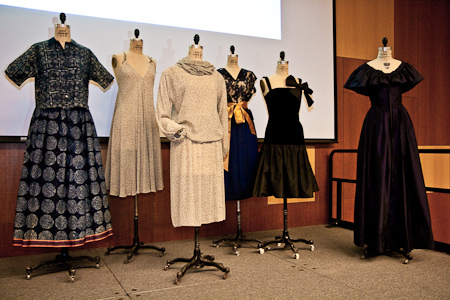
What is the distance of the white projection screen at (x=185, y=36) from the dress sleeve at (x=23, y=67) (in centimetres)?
46

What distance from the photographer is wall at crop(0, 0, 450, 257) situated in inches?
142

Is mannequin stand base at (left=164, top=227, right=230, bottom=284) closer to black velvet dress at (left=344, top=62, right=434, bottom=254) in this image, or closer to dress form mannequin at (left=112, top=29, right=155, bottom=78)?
black velvet dress at (left=344, top=62, right=434, bottom=254)

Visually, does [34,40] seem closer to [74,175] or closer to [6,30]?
[6,30]

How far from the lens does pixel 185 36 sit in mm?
3863

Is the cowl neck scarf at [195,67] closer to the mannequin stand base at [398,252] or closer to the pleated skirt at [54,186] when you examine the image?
the pleated skirt at [54,186]

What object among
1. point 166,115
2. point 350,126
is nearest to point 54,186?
point 166,115

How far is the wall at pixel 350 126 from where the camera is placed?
3609 millimetres

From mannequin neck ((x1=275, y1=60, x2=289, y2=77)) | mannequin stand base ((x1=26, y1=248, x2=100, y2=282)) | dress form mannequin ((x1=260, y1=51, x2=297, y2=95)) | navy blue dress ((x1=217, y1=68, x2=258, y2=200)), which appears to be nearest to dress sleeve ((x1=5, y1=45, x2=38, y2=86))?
mannequin stand base ((x1=26, y1=248, x2=100, y2=282))

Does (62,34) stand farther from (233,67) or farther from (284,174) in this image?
(284,174)

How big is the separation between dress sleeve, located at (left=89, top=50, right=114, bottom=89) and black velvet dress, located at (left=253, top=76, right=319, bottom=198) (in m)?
1.28

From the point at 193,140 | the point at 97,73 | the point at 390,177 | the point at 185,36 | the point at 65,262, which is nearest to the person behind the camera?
the point at 193,140

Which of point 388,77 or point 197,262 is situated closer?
point 197,262

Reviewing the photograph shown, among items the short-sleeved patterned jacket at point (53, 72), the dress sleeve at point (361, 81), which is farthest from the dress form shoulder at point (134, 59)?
the dress sleeve at point (361, 81)

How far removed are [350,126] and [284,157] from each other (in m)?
1.94
